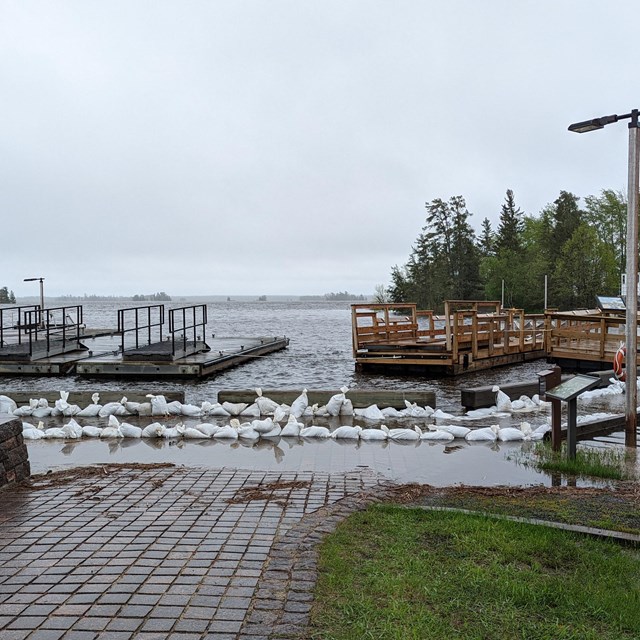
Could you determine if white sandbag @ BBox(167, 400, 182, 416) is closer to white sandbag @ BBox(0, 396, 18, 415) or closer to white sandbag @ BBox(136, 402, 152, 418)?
white sandbag @ BBox(136, 402, 152, 418)

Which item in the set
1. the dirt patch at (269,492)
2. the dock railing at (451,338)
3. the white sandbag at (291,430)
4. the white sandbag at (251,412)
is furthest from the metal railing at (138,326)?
the dirt patch at (269,492)

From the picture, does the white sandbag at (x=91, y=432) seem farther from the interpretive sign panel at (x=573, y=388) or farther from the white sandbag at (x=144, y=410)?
the interpretive sign panel at (x=573, y=388)

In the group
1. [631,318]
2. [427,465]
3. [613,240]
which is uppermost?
[613,240]

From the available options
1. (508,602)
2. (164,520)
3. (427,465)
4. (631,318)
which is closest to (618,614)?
(508,602)

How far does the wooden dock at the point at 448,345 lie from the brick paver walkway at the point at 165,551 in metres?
15.3

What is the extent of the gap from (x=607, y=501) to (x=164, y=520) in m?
3.81

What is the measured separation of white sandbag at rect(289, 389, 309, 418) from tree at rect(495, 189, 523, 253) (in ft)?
218

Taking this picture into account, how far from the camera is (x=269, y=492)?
230 inches

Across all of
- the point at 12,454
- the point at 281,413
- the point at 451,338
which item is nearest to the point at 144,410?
the point at 281,413

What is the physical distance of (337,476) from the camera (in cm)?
653

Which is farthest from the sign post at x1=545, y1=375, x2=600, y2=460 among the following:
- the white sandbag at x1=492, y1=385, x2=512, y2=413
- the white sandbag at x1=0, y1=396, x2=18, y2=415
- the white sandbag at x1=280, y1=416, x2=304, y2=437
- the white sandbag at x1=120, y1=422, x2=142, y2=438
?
the white sandbag at x1=0, y1=396, x2=18, y2=415

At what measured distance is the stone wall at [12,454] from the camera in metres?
6.07

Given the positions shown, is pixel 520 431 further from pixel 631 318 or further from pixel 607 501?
pixel 607 501

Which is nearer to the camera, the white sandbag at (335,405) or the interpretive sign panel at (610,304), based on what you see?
the white sandbag at (335,405)
